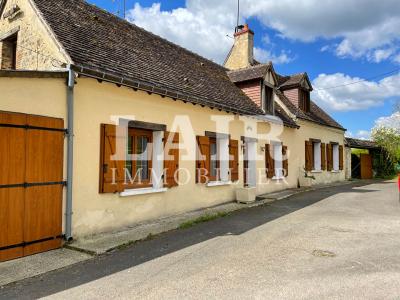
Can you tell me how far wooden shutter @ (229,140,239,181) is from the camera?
11.5 metres

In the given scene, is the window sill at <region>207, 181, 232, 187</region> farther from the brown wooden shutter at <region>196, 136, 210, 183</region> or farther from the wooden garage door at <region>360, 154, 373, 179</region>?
the wooden garage door at <region>360, 154, 373, 179</region>

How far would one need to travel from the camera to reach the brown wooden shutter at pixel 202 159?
396 inches

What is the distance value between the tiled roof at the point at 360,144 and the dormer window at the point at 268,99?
10.1m

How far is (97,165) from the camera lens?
7.01m

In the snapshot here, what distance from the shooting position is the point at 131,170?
8.14 metres

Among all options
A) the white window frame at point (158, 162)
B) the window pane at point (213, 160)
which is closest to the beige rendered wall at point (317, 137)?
the window pane at point (213, 160)

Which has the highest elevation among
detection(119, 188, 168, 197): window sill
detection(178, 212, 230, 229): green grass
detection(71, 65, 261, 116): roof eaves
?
detection(71, 65, 261, 116): roof eaves

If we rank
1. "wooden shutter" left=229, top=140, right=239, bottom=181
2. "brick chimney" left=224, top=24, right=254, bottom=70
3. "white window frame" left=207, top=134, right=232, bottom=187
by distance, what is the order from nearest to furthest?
"white window frame" left=207, top=134, right=232, bottom=187 < "wooden shutter" left=229, top=140, right=239, bottom=181 < "brick chimney" left=224, top=24, right=254, bottom=70

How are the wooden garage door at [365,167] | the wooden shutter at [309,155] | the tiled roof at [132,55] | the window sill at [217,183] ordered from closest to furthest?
the tiled roof at [132,55] → the window sill at [217,183] → the wooden shutter at [309,155] → the wooden garage door at [365,167]

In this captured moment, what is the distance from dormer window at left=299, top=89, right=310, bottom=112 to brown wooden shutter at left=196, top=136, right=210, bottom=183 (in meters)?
9.57

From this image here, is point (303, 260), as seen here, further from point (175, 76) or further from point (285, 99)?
point (285, 99)

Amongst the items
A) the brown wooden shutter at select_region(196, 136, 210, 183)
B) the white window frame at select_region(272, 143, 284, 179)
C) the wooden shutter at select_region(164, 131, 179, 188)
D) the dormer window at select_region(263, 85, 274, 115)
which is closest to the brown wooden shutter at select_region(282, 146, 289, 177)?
the white window frame at select_region(272, 143, 284, 179)

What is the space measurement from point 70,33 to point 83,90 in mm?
2111

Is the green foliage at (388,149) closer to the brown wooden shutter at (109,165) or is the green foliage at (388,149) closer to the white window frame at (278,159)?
the white window frame at (278,159)
